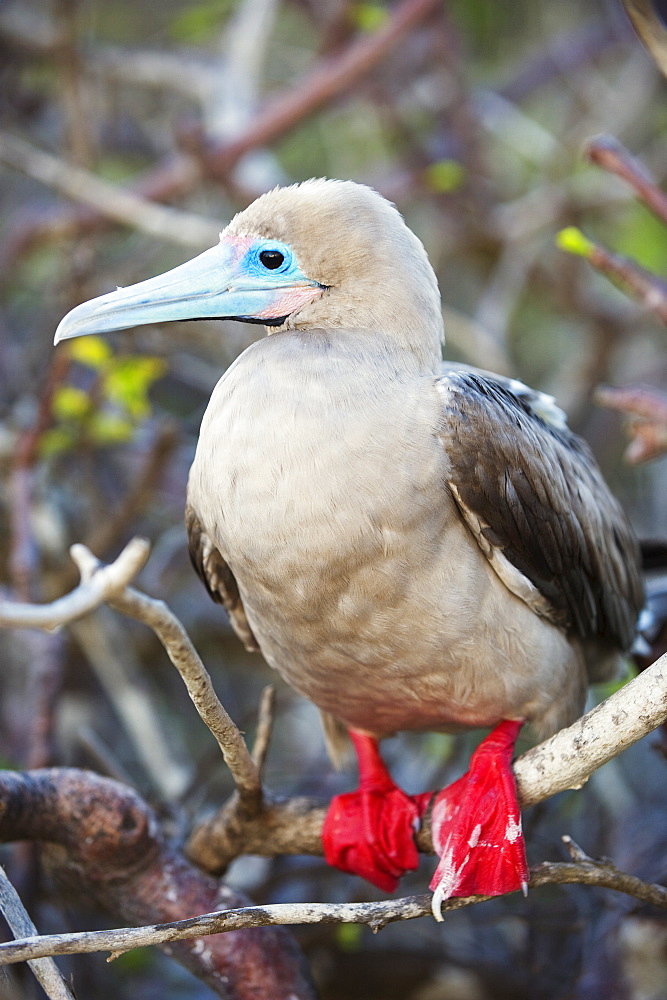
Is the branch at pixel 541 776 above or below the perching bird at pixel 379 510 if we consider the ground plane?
below

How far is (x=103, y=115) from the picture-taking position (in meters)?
6.43

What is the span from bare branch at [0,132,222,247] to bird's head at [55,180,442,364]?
199 centimetres

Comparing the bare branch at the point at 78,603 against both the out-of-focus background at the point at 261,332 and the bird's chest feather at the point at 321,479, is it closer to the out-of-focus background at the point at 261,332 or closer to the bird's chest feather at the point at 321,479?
the bird's chest feather at the point at 321,479

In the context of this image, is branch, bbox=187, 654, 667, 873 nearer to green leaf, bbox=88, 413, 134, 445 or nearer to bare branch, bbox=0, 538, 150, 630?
bare branch, bbox=0, 538, 150, 630

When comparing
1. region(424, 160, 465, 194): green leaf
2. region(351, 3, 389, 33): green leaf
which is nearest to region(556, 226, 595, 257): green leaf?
region(424, 160, 465, 194): green leaf

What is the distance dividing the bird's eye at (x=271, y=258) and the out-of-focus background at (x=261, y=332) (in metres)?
1.36

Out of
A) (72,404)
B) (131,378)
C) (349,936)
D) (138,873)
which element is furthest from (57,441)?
(349,936)

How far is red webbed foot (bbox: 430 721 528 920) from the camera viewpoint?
2.78 m

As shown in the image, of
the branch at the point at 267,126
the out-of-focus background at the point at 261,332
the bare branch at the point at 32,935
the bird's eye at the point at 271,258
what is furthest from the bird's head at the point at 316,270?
the branch at the point at 267,126

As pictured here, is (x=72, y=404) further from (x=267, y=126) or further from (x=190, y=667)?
(x=190, y=667)

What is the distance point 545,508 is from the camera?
3047 millimetres

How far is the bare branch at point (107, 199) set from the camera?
4.79m

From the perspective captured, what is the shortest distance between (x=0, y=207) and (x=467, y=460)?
190 inches

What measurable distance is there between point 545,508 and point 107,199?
2870 mm
